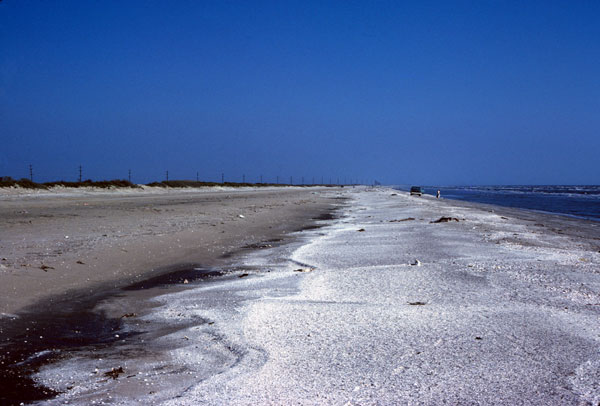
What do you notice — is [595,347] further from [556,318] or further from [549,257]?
[549,257]

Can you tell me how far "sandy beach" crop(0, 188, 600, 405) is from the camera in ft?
9.79

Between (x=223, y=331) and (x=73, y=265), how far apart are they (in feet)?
16.0

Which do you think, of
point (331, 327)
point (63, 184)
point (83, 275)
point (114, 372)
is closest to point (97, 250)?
point (83, 275)

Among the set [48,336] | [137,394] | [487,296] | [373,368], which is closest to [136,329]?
[48,336]

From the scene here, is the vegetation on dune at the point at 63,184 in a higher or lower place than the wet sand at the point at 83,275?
higher

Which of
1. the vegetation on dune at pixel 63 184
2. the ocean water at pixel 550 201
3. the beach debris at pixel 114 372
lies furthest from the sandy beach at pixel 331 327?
the vegetation on dune at pixel 63 184

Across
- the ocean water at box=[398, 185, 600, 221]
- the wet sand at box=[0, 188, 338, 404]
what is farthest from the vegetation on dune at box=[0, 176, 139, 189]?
the ocean water at box=[398, 185, 600, 221]

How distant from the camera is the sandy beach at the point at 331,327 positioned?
2985 mm

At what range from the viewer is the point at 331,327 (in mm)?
4293

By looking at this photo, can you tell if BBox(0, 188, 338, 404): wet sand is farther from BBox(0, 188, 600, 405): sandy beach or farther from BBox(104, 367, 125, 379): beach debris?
BBox(104, 367, 125, 379): beach debris

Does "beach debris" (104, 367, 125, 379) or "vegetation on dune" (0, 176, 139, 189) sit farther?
"vegetation on dune" (0, 176, 139, 189)

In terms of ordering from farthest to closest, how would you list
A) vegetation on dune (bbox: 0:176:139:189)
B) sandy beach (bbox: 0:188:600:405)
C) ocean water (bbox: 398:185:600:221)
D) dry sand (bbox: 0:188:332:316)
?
vegetation on dune (bbox: 0:176:139:189), ocean water (bbox: 398:185:600:221), dry sand (bbox: 0:188:332:316), sandy beach (bbox: 0:188:600:405)

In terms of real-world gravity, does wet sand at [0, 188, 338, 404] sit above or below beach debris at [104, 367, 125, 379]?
below

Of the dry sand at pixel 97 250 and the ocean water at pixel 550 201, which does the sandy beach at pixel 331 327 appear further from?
the ocean water at pixel 550 201
